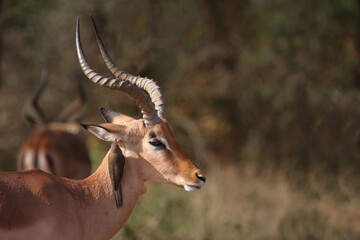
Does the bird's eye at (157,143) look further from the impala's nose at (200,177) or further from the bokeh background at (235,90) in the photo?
the bokeh background at (235,90)

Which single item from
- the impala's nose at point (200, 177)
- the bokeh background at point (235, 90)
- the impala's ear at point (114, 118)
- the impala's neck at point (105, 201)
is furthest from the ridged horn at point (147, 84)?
the bokeh background at point (235, 90)

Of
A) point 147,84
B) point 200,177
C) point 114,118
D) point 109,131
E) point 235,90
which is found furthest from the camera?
point 235,90

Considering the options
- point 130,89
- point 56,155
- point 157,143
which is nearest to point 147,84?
point 130,89

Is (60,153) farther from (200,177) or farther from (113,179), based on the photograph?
(200,177)

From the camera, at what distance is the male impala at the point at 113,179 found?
11.8ft

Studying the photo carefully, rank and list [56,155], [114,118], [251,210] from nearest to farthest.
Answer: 1. [114,118]
2. [56,155]
3. [251,210]

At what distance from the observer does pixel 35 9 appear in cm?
1177

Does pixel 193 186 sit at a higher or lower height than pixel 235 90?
lower

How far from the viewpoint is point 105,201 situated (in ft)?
12.9

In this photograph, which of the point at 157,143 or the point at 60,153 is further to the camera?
the point at 60,153

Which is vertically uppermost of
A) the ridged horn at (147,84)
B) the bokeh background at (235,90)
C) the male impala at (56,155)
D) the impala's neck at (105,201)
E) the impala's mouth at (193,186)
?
the bokeh background at (235,90)

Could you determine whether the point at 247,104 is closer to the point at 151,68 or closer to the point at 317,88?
the point at 317,88

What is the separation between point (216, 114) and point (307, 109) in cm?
242

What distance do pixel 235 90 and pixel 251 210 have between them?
4.34 m
